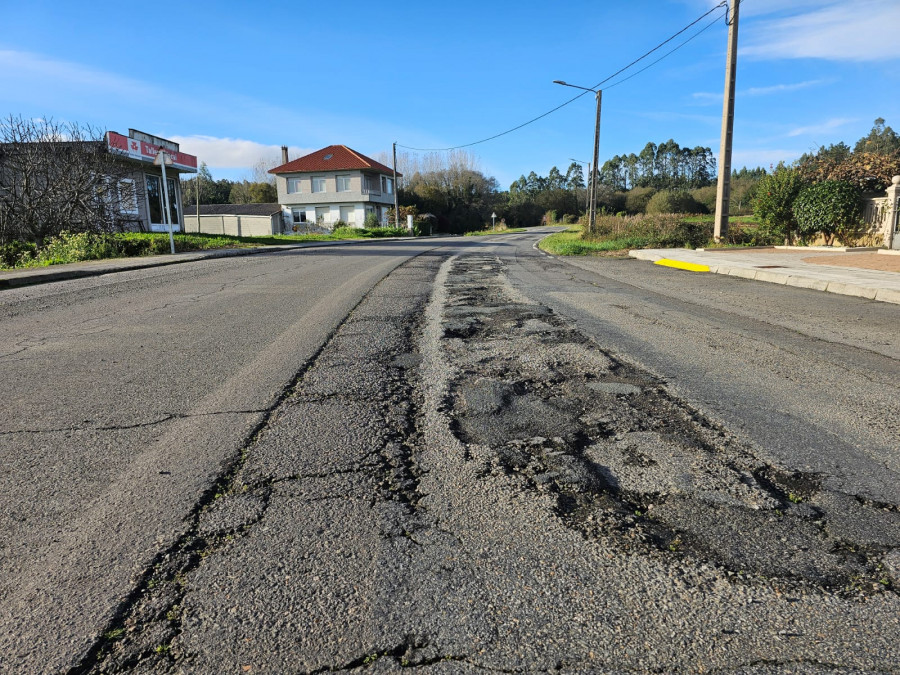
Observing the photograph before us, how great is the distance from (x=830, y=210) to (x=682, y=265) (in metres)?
6.87

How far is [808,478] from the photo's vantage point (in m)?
2.89

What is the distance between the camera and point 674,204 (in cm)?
5294

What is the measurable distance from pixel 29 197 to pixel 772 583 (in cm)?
2280

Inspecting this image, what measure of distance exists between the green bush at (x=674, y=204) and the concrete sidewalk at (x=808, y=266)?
30.5 m

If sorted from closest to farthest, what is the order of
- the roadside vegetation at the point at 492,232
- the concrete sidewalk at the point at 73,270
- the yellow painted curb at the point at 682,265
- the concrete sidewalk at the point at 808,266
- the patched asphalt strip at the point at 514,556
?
the patched asphalt strip at the point at 514,556 < the concrete sidewalk at the point at 808,266 < the concrete sidewalk at the point at 73,270 < the yellow painted curb at the point at 682,265 < the roadside vegetation at the point at 492,232

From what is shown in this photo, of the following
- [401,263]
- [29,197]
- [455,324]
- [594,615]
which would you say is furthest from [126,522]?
[29,197]

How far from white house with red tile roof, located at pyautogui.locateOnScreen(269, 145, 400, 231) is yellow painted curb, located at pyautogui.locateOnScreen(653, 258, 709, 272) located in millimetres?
43738

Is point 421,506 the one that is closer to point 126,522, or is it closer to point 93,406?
point 126,522

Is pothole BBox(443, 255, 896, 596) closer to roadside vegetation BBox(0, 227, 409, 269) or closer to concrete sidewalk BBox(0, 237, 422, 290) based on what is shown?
concrete sidewalk BBox(0, 237, 422, 290)

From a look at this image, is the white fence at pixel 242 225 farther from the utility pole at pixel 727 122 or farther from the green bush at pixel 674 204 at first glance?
the utility pole at pixel 727 122

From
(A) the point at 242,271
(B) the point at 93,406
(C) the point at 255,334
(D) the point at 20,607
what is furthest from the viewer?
(A) the point at 242,271

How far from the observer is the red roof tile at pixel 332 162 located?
57.7m

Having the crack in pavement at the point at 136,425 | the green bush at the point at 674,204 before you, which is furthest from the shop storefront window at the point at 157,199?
the green bush at the point at 674,204

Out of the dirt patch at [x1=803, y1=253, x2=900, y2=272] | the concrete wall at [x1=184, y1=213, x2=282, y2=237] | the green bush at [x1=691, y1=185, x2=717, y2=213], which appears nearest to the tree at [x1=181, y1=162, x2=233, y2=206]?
the concrete wall at [x1=184, y1=213, x2=282, y2=237]
